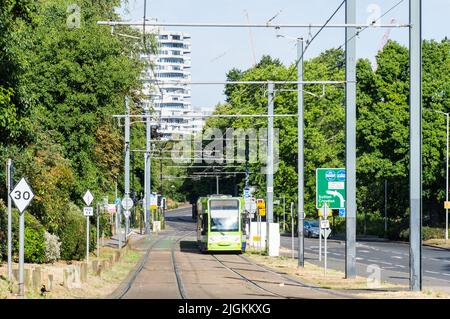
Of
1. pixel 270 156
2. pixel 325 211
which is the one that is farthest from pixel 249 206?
pixel 325 211

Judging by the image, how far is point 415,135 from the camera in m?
25.7

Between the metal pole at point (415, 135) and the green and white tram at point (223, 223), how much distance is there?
26.7 meters

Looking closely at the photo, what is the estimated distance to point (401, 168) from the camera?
73438 mm

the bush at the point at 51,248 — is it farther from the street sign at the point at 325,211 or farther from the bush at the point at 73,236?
the street sign at the point at 325,211

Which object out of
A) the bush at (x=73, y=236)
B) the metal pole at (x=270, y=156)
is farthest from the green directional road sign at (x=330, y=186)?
the bush at (x=73, y=236)

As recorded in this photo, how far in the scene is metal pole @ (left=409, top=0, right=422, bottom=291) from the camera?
1000 inches

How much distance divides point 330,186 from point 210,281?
6.76m

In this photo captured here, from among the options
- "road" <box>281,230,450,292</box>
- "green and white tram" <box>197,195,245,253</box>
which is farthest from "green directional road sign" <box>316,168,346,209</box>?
"green and white tram" <box>197,195,245,253</box>

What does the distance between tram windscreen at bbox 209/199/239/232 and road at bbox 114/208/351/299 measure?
2475 millimetres

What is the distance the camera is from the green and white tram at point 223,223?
171 ft

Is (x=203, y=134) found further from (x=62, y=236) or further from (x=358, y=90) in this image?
(x=62, y=236)

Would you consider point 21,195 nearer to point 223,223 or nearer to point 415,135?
point 415,135

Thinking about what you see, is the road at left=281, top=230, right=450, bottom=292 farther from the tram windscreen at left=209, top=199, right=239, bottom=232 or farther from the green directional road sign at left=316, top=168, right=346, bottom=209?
the tram windscreen at left=209, top=199, right=239, bottom=232

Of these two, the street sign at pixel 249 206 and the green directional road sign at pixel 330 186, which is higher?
the green directional road sign at pixel 330 186
